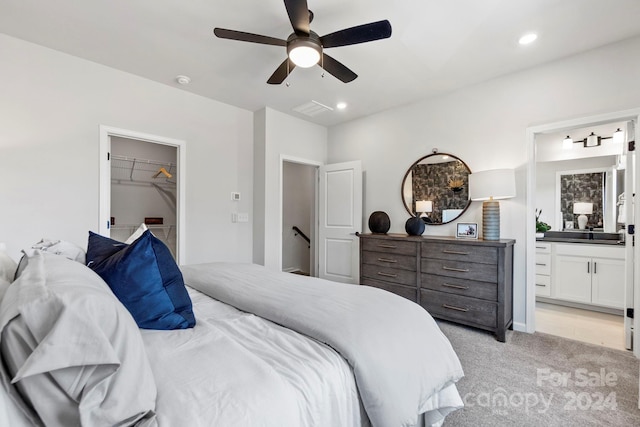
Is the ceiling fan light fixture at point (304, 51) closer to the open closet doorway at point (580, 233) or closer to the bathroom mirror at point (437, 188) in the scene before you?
the bathroom mirror at point (437, 188)

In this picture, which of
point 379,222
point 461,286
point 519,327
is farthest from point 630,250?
point 379,222

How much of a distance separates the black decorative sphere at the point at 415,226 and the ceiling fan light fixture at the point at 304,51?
217 centimetres

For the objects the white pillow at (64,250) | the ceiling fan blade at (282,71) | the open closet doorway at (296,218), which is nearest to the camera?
the white pillow at (64,250)

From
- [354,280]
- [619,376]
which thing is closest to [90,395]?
[619,376]

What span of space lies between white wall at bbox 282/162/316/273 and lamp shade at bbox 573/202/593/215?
4.15 meters

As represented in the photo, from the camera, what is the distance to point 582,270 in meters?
3.49

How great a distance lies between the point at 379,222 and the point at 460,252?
45.2 inches

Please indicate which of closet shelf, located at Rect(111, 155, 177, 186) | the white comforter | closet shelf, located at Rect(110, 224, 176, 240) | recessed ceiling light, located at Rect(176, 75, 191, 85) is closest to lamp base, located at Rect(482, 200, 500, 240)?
the white comforter

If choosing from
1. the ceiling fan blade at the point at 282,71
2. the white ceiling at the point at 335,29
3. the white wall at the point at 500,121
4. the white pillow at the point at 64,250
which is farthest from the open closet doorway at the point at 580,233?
the white pillow at the point at 64,250

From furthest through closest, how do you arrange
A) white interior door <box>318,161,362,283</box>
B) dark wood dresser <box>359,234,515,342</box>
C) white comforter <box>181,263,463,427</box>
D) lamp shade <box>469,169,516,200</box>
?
white interior door <box>318,161,362,283</box> → lamp shade <box>469,169,516,200</box> → dark wood dresser <box>359,234,515,342</box> → white comforter <box>181,263,463,427</box>

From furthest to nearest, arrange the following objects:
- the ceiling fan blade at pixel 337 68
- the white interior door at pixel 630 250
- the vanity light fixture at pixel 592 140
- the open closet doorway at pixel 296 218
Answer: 1. the open closet doorway at pixel 296 218
2. the vanity light fixture at pixel 592 140
3. the white interior door at pixel 630 250
4. the ceiling fan blade at pixel 337 68

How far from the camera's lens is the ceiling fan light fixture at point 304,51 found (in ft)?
6.54

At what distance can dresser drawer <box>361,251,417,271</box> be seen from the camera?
322 cm

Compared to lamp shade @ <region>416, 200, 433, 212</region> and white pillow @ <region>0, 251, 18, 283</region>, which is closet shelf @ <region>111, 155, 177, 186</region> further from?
lamp shade @ <region>416, 200, 433, 212</region>
